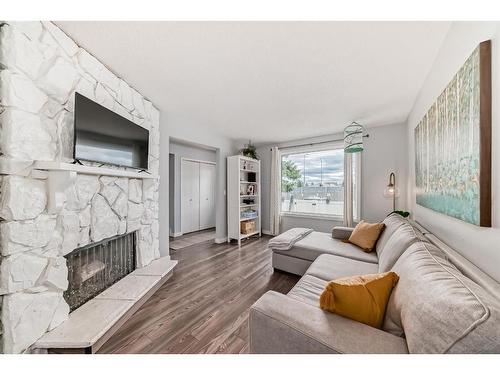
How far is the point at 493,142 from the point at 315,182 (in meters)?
3.51

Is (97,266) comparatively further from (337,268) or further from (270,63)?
(270,63)

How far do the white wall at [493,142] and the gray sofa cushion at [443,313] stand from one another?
0.20 meters

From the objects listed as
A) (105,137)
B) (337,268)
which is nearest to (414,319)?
(337,268)

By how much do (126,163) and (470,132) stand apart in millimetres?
2626

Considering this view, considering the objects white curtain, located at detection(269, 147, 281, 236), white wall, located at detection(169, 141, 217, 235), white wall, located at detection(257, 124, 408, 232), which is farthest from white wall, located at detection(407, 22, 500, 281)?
white wall, located at detection(169, 141, 217, 235)

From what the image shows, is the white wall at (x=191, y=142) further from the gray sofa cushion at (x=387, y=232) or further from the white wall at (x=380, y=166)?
the gray sofa cushion at (x=387, y=232)

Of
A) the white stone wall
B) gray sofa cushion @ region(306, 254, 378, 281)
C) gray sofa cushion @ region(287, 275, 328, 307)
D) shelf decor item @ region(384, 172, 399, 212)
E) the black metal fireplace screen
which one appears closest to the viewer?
the white stone wall

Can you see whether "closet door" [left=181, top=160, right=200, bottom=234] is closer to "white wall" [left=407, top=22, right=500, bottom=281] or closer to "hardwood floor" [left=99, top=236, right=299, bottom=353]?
"hardwood floor" [left=99, top=236, right=299, bottom=353]

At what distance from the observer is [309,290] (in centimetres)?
146

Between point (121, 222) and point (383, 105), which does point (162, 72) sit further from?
point (383, 105)

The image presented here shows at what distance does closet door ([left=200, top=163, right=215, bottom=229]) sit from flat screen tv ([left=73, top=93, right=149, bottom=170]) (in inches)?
119

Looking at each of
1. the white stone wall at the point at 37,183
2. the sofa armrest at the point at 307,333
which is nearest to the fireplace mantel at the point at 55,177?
the white stone wall at the point at 37,183

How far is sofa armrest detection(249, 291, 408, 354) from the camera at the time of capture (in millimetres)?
806

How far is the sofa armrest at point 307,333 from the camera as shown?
0.81 meters
